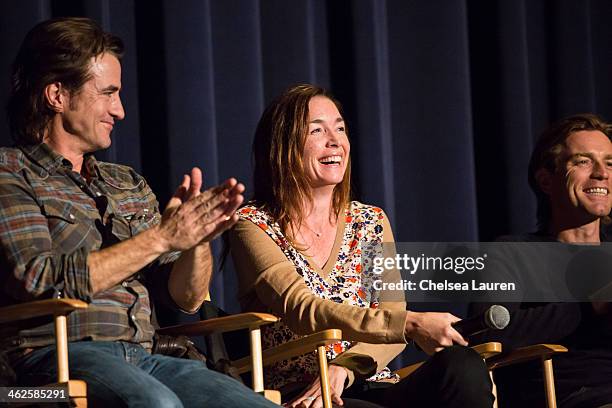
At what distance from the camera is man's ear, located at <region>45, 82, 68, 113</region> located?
2.34 metres

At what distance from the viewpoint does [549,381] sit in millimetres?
2609

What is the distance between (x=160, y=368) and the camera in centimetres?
223

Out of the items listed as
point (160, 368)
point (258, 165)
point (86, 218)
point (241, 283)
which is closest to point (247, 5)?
point (258, 165)

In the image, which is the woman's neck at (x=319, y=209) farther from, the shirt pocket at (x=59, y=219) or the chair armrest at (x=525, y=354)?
the shirt pocket at (x=59, y=219)

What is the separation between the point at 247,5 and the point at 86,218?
1130mm

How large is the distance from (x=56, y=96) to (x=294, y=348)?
752mm

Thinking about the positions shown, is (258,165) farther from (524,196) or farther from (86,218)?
(524,196)

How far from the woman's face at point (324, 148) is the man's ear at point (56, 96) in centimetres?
67

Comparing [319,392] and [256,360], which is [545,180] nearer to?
[319,392]

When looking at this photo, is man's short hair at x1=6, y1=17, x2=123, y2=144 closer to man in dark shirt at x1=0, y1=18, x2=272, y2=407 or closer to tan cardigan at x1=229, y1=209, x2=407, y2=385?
man in dark shirt at x1=0, y1=18, x2=272, y2=407

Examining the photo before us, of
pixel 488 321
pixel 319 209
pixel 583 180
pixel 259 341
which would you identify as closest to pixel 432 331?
pixel 488 321

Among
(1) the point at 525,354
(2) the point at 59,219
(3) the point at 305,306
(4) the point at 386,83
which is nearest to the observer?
(2) the point at 59,219

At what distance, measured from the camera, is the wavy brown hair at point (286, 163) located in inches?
108

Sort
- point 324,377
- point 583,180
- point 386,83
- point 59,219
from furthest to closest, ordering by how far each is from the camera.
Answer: point 386,83
point 583,180
point 324,377
point 59,219
